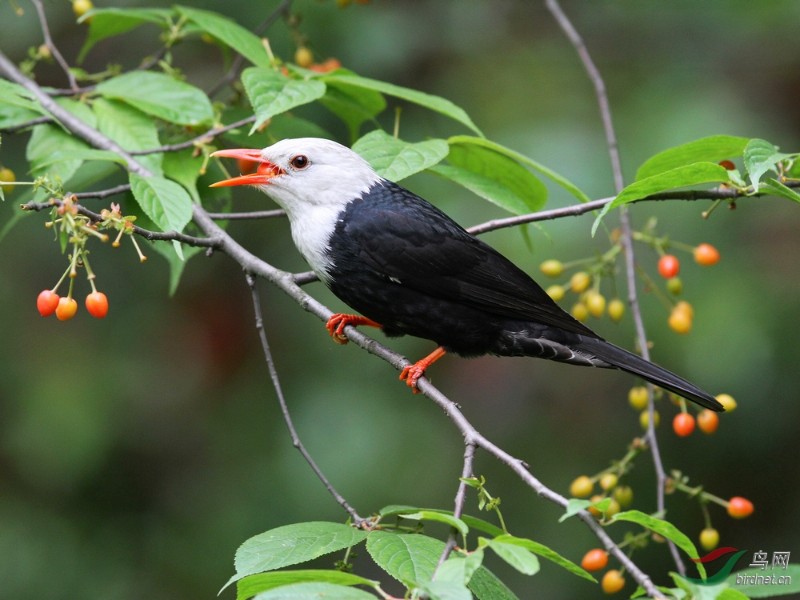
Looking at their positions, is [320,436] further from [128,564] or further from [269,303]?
[128,564]

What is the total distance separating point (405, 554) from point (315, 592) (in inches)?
13.9

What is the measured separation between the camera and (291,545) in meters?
2.06

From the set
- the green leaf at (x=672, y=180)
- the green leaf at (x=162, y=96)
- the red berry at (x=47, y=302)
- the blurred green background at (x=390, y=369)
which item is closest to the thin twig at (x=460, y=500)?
the green leaf at (x=672, y=180)

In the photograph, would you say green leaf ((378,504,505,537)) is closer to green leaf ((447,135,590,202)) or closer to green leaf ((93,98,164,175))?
green leaf ((447,135,590,202))

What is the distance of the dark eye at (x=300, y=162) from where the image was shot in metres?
3.35

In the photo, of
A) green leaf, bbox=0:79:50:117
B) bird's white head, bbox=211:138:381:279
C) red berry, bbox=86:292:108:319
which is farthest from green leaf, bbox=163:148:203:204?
red berry, bbox=86:292:108:319

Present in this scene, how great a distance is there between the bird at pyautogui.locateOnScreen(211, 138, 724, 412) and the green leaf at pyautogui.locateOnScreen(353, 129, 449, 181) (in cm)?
41

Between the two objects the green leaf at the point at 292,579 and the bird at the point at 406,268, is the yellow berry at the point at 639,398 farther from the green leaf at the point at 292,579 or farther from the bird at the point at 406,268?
the green leaf at the point at 292,579

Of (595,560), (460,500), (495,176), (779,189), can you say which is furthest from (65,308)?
(779,189)

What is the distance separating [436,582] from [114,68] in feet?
9.04

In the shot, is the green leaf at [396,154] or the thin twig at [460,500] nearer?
the thin twig at [460,500]

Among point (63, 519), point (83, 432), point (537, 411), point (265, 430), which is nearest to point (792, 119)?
point (537, 411)

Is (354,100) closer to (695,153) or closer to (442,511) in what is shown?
(695,153)

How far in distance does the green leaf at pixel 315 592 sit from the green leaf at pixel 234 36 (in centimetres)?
211
